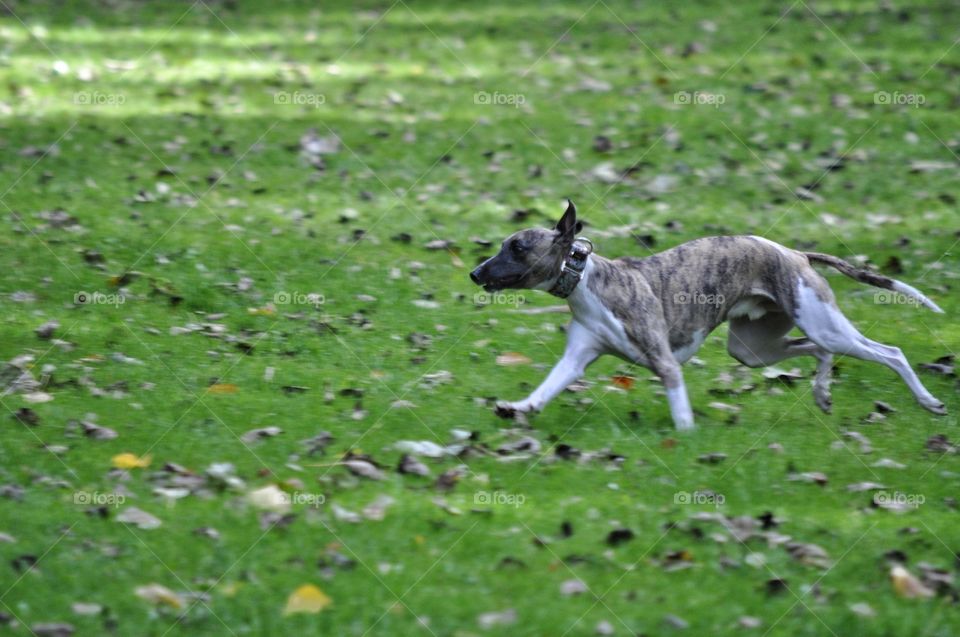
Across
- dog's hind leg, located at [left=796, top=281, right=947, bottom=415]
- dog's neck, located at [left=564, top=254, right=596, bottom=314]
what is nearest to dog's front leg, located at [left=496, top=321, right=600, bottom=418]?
dog's neck, located at [left=564, top=254, right=596, bottom=314]

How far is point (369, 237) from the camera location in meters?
11.3

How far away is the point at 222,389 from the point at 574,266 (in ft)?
7.82

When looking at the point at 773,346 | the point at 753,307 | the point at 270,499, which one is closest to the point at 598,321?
the point at 753,307

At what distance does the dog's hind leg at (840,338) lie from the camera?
297 inches

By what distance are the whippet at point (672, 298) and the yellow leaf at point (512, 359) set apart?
1.27 meters

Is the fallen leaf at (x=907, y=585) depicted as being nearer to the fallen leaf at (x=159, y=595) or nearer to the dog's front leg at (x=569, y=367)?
the dog's front leg at (x=569, y=367)

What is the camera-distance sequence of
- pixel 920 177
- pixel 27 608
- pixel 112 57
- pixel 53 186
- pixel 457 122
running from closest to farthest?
pixel 27 608, pixel 53 186, pixel 920 177, pixel 457 122, pixel 112 57

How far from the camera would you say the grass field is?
5.80 m

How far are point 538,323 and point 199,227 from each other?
3444mm

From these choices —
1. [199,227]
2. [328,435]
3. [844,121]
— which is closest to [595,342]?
[328,435]

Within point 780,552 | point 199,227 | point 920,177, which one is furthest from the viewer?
point 920,177

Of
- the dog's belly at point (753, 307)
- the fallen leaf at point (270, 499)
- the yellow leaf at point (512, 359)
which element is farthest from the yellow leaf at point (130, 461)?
the dog's belly at point (753, 307)

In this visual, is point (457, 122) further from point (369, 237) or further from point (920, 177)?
point (920, 177)

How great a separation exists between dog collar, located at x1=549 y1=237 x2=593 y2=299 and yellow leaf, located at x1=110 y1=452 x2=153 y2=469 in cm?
243
